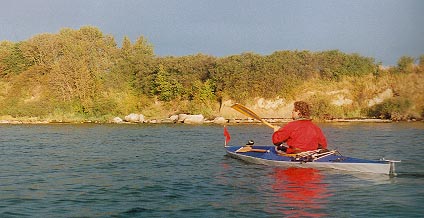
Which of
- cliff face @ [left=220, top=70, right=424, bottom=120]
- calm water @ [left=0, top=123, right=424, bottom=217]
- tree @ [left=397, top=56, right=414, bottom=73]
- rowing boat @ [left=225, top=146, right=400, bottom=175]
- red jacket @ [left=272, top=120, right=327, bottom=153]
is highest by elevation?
tree @ [left=397, top=56, right=414, bottom=73]

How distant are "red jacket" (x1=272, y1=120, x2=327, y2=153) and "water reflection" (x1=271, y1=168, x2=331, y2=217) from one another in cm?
63

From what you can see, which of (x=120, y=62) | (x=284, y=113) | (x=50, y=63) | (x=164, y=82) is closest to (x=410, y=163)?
(x=284, y=113)

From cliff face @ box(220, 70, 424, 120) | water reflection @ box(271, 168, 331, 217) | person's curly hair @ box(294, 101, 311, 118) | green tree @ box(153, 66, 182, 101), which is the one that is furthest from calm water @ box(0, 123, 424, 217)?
green tree @ box(153, 66, 182, 101)

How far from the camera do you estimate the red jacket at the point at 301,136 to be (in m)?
11.6

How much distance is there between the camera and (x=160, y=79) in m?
48.7

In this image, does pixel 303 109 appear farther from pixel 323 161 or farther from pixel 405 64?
pixel 405 64

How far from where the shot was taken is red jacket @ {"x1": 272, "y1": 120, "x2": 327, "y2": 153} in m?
11.6

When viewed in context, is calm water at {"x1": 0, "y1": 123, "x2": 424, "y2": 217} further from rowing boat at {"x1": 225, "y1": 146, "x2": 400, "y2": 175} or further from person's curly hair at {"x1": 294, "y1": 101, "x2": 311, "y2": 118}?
person's curly hair at {"x1": 294, "y1": 101, "x2": 311, "y2": 118}

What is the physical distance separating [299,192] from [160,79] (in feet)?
134

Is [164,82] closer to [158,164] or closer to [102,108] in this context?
[102,108]

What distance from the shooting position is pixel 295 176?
10.8m

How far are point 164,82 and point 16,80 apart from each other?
18937mm

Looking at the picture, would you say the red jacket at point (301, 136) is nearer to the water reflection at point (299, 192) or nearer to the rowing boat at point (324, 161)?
the rowing boat at point (324, 161)

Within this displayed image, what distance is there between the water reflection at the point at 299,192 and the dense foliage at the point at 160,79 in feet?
96.7
